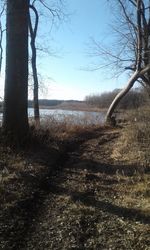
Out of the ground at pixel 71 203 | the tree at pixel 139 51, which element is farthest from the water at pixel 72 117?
the ground at pixel 71 203

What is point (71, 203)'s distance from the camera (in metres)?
6.20

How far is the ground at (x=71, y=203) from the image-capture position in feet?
16.2

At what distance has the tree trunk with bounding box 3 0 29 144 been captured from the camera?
33.6 ft

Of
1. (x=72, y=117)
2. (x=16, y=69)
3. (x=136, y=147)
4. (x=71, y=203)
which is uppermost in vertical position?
(x=16, y=69)

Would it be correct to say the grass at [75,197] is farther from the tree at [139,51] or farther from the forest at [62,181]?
the tree at [139,51]

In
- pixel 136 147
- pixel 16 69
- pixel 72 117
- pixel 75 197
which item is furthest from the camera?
pixel 72 117

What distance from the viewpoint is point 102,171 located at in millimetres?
8422

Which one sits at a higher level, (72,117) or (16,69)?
(16,69)

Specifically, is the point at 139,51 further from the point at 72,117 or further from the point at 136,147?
the point at 136,147

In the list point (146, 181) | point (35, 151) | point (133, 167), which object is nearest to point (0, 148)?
point (35, 151)

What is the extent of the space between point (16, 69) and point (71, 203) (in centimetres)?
512

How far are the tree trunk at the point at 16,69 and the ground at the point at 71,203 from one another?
3.51 feet

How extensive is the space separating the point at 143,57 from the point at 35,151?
13403 mm

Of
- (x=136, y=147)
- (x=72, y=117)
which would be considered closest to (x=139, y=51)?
(x=72, y=117)
